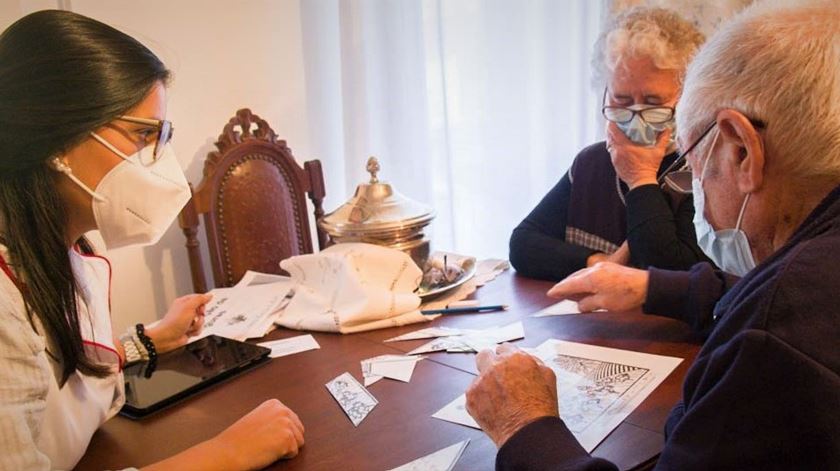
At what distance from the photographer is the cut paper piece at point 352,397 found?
0.95 m

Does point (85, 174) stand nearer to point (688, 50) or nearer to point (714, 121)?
point (714, 121)

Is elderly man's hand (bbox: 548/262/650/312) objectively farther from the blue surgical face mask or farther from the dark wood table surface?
the blue surgical face mask

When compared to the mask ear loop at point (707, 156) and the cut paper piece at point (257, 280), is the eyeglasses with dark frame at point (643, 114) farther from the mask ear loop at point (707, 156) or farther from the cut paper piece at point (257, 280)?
the cut paper piece at point (257, 280)

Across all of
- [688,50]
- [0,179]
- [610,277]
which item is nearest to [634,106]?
[688,50]

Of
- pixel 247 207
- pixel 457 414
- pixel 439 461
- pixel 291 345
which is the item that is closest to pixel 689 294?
pixel 457 414

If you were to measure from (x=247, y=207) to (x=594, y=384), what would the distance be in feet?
4.37

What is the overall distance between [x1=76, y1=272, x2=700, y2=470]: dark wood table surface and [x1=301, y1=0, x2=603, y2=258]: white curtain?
1205mm

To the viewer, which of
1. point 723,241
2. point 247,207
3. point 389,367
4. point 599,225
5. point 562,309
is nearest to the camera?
point 723,241

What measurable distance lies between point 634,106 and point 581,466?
3.68 ft

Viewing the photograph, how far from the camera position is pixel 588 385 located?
99 cm

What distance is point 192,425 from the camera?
0.95 m

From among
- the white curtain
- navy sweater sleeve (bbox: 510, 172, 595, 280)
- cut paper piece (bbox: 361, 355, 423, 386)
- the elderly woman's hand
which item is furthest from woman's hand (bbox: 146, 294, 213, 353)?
the white curtain

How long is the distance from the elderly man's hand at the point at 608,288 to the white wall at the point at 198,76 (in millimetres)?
1342

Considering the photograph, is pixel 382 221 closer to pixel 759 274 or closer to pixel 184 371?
pixel 184 371
